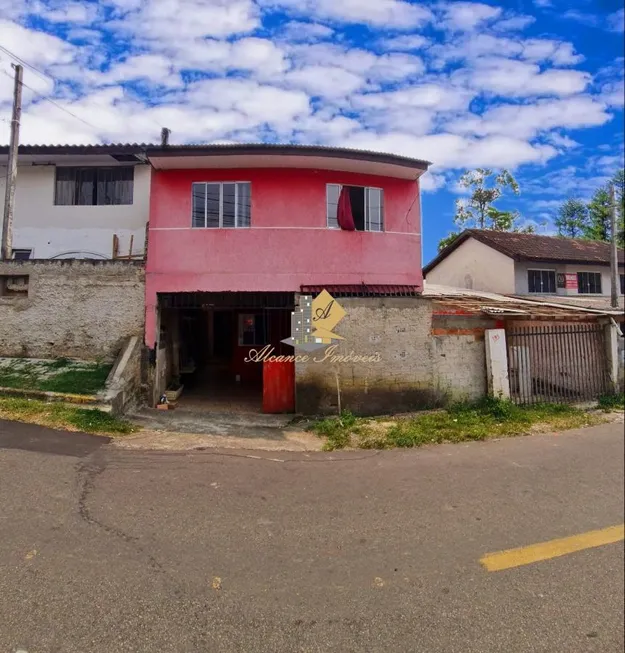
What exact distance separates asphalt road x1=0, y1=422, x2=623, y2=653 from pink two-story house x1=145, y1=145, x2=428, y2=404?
4.33 metres

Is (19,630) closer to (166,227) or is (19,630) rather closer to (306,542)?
(306,542)

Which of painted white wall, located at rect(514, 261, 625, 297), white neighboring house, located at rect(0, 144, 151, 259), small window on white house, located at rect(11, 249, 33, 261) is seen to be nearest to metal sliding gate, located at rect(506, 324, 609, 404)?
painted white wall, located at rect(514, 261, 625, 297)

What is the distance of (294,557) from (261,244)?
6.54 meters

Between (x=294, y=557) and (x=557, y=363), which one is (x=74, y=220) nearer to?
(x=294, y=557)

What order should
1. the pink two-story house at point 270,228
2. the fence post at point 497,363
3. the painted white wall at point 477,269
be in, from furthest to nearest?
the painted white wall at point 477,269 → the pink two-story house at point 270,228 → the fence post at point 497,363

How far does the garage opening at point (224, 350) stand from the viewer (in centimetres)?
842

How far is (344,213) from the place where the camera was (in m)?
8.68

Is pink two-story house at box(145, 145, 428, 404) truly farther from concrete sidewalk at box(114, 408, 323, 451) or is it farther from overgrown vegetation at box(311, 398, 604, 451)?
overgrown vegetation at box(311, 398, 604, 451)

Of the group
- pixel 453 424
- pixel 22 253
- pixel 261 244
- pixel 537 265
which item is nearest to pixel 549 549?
pixel 453 424

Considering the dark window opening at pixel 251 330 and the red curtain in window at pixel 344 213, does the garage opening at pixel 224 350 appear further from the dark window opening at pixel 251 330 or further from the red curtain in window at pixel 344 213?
the red curtain in window at pixel 344 213

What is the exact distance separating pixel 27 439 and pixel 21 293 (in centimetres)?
442

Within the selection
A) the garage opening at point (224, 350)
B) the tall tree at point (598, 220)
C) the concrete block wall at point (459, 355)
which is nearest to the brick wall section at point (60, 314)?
the garage opening at point (224, 350)

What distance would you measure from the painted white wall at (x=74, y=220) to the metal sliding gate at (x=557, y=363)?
892 cm

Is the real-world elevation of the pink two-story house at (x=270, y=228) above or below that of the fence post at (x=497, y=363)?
above
